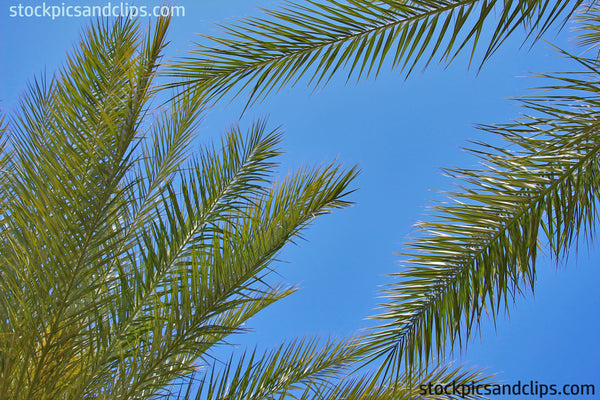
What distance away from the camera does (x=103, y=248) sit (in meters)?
2.65

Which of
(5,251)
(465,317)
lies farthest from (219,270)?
(465,317)

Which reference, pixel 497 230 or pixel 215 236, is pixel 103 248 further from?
pixel 497 230

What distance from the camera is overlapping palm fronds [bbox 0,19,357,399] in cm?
232

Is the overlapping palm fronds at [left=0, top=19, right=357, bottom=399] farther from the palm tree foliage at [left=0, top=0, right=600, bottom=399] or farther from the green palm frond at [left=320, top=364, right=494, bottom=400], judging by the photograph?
the green palm frond at [left=320, top=364, right=494, bottom=400]

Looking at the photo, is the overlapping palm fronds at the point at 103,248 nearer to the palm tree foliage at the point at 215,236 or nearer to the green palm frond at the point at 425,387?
the palm tree foliage at the point at 215,236

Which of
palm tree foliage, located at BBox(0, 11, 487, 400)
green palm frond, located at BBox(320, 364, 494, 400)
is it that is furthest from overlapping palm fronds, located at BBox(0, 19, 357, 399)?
green palm frond, located at BBox(320, 364, 494, 400)

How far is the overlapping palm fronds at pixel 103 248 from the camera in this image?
232 centimetres

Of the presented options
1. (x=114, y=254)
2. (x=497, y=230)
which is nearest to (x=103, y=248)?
(x=114, y=254)

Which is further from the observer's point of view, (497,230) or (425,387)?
(425,387)

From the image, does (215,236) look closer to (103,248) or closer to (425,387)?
(103,248)

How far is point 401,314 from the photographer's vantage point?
8.46 ft

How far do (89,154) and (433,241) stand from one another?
6.15ft

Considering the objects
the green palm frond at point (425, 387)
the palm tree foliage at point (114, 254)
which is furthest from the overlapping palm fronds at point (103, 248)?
the green palm frond at point (425, 387)

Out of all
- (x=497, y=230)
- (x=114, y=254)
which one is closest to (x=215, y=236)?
(x=114, y=254)
